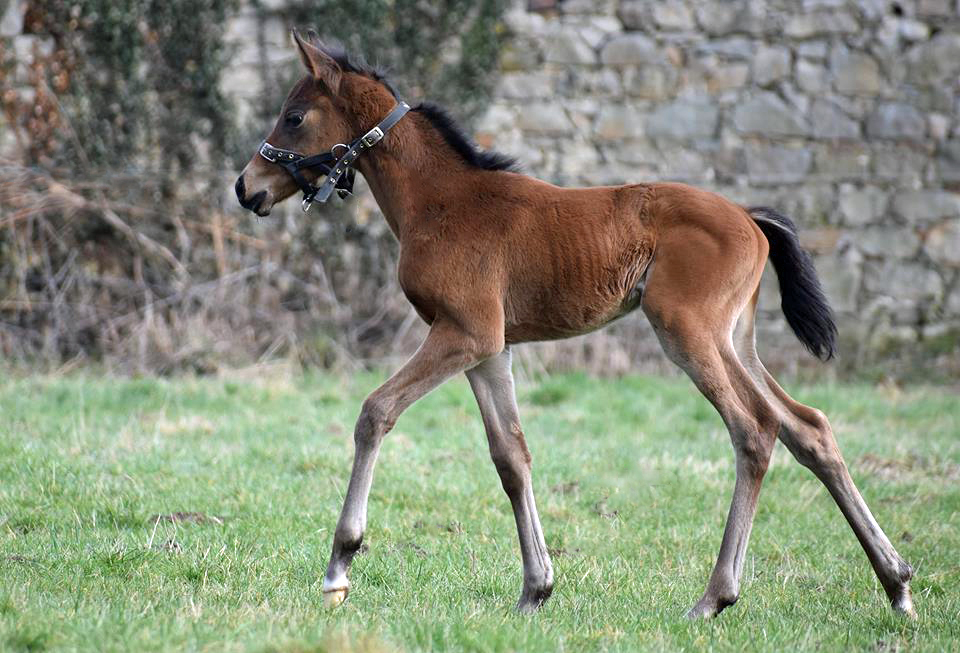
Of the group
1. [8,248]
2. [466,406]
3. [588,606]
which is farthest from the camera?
[8,248]

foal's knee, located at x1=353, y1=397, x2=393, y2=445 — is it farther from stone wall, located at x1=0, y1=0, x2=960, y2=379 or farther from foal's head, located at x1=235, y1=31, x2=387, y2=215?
stone wall, located at x1=0, y1=0, x2=960, y2=379

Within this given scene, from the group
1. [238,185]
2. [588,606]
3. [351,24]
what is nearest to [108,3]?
[351,24]

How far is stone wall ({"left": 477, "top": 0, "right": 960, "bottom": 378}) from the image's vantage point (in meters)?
11.4

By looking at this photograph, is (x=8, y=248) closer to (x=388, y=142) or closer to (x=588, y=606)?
(x=388, y=142)

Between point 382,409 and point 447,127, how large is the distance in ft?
4.34

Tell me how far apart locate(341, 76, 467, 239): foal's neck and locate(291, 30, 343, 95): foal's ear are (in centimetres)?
5

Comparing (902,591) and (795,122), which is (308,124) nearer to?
(902,591)

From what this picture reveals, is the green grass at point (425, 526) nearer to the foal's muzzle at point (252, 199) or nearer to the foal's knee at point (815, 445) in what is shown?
the foal's knee at point (815, 445)

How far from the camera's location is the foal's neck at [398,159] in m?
4.67

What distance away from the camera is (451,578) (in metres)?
4.68

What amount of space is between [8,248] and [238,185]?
6433 millimetres

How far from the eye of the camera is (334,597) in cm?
415

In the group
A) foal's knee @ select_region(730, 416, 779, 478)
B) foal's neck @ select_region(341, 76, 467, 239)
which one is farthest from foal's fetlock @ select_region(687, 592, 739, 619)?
foal's neck @ select_region(341, 76, 467, 239)

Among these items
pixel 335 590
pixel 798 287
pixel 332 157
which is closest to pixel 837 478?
pixel 798 287
